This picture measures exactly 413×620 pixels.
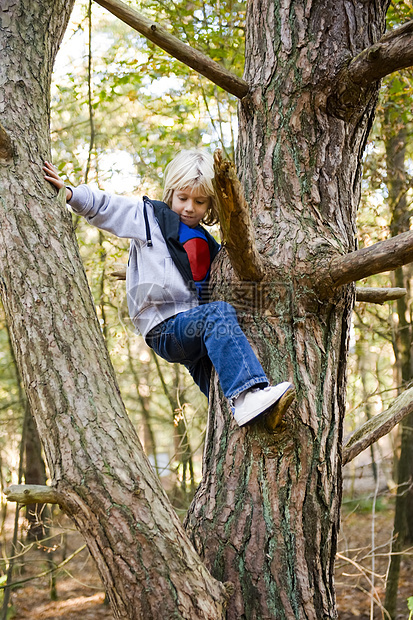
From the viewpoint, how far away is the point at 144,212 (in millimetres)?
2363

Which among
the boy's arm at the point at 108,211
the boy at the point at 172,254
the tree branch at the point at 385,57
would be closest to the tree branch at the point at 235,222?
the boy at the point at 172,254

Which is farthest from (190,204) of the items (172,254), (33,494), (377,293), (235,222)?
(33,494)

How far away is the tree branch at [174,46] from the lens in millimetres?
1998

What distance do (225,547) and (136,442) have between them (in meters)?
0.49

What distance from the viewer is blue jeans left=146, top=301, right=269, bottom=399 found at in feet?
6.07

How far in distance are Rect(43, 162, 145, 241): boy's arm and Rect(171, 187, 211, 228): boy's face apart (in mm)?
211

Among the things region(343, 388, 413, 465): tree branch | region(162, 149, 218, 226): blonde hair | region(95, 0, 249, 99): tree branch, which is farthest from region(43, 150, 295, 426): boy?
region(343, 388, 413, 465): tree branch

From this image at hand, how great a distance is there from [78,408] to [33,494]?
245 mm

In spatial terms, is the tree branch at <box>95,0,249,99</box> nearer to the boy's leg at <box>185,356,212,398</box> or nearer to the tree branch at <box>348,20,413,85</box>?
the tree branch at <box>348,20,413,85</box>

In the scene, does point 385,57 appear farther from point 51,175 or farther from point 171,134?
point 171,134

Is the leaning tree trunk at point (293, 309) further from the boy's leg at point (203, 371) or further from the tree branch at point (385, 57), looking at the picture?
the boy's leg at point (203, 371)

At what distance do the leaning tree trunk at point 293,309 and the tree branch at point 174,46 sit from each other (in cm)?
14

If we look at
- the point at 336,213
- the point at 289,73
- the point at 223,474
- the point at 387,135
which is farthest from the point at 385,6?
the point at 387,135

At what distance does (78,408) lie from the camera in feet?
4.68
